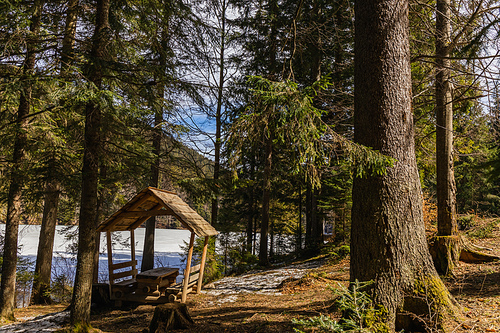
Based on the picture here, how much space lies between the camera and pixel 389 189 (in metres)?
3.62

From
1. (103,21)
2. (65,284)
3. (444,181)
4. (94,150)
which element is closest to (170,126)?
(94,150)

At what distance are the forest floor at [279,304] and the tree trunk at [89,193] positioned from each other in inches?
27.2

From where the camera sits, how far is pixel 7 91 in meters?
5.11

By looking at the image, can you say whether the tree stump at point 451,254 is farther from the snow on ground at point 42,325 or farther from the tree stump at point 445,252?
the snow on ground at point 42,325

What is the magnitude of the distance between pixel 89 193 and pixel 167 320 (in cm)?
303

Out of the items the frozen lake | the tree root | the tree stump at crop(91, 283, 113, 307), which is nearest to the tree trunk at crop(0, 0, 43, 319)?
the frozen lake

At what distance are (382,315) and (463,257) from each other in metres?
4.50

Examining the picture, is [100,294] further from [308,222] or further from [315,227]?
[308,222]

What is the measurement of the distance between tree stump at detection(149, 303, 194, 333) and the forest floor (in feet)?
0.78

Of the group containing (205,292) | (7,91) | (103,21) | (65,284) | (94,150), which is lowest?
(65,284)

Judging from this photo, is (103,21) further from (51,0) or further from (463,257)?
(463,257)

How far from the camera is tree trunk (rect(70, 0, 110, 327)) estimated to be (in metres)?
5.82

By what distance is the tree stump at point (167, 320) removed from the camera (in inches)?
209

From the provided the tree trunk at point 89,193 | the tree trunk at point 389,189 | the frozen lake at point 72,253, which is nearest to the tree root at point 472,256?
the tree trunk at point 389,189
